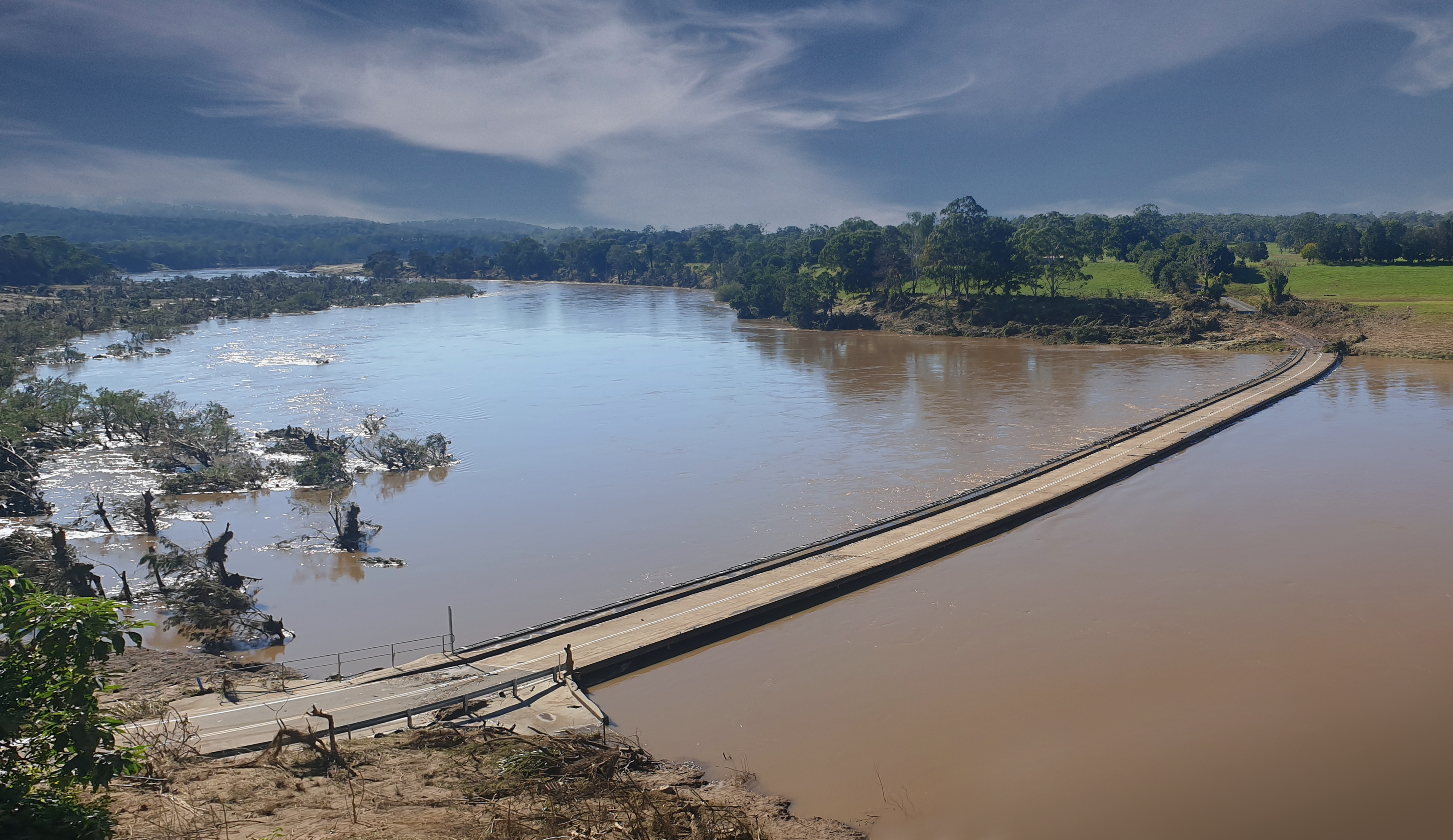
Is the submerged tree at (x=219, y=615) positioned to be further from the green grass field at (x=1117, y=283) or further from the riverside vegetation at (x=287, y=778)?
the green grass field at (x=1117, y=283)

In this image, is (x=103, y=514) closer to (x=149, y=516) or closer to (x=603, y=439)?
(x=149, y=516)

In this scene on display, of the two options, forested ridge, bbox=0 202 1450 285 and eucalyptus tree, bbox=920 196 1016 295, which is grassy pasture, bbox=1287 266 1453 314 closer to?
forested ridge, bbox=0 202 1450 285

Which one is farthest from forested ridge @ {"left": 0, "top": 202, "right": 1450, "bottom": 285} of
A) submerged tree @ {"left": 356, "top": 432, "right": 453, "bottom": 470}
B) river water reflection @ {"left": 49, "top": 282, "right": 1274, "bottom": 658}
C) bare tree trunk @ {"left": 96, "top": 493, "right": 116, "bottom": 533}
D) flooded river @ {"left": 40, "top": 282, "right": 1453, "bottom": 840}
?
bare tree trunk @ {"left": 96, "top": 493, "right": 116, "bottom": 533}

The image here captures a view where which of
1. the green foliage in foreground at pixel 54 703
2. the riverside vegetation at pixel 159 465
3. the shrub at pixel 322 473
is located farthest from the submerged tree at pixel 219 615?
the green foliage in foreground at pixel 54 703

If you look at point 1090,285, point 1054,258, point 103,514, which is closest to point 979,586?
point 103,514

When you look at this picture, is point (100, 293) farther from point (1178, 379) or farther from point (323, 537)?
point (1178, 379)

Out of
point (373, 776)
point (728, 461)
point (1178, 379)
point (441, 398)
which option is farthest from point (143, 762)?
point (1178, 379)
